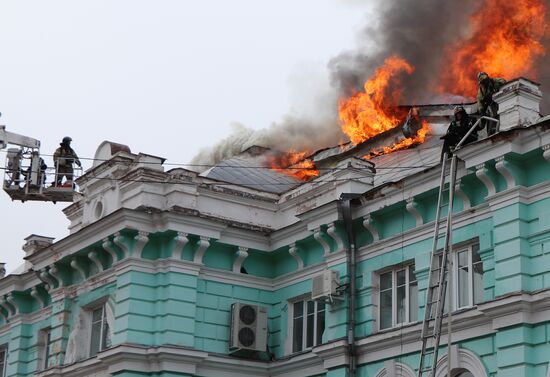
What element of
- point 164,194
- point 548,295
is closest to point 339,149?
point 164,194

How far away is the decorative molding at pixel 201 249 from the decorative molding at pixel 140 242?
112 cm

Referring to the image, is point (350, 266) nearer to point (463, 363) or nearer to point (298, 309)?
point (298, 309)

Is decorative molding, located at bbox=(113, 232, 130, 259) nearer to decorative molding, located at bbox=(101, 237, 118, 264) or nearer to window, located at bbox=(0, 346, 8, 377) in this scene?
decorative molding, located at bbox=(101, 237, 118, 264)

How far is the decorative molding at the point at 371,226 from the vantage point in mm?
20469

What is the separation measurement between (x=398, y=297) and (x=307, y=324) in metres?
2.77

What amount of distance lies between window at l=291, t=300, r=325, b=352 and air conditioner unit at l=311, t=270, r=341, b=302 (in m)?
0.83

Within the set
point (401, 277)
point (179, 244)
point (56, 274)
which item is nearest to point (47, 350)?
point (56, 274)

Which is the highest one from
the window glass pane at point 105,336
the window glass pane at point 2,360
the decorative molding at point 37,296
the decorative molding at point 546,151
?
the decorative molding at point 546,151

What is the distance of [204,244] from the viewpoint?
71.8 feet

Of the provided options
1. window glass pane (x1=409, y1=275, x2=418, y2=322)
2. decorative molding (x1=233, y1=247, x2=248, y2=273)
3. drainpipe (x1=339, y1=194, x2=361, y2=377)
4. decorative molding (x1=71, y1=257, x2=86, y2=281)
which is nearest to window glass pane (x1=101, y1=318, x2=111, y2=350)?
decorative molding (x1=71, y1=257, x2=86, y2=281)

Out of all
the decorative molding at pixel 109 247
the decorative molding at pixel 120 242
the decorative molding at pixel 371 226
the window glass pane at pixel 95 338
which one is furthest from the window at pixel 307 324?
the window glass pane at pixel 95 338

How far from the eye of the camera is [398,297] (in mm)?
20078

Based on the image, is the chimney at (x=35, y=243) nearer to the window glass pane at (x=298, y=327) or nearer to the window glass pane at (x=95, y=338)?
the window glass pane at (x=95, y=338)

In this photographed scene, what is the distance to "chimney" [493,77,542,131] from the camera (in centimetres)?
1767
